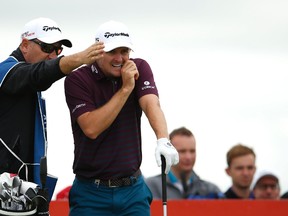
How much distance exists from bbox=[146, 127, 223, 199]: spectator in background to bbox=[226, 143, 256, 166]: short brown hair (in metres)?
0.54

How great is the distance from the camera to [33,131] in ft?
36.0

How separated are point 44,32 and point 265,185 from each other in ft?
16.2

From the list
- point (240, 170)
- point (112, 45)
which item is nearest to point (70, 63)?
point (112, 45)

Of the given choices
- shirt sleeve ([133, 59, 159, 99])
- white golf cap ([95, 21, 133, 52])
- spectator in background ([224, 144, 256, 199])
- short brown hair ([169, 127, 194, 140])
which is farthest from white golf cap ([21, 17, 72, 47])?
spectator in background ([224, 144, 256, 199])

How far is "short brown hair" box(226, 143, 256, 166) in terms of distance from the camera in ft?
49.6

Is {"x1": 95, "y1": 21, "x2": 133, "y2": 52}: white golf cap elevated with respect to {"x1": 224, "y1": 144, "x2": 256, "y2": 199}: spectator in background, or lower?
elevated

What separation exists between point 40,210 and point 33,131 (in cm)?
83

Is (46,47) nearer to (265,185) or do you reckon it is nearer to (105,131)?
(105,131)

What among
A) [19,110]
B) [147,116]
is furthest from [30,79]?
[147,116]

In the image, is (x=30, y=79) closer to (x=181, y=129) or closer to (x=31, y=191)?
(x=31, y=191)

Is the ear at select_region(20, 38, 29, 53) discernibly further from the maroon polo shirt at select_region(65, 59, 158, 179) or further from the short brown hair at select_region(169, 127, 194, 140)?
the short brown hair at select_region(169, 127, 194, 140)

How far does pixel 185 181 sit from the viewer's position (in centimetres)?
1462

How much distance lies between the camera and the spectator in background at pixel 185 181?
14.4m

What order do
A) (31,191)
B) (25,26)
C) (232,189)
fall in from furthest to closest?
(232,189) < (25,26) < (31,191)
